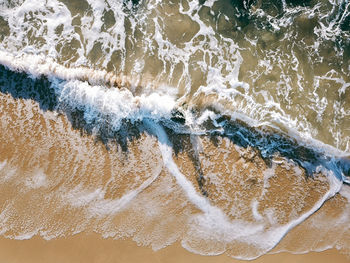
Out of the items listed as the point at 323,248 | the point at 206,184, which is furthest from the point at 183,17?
the point at 323,248

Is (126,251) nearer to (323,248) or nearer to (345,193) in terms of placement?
(323,248)

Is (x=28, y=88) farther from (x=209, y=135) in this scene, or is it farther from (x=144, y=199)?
(x=209, y=135)

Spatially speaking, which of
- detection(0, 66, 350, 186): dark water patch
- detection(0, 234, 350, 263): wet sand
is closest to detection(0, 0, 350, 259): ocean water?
detection(0, 66, 350, 186): dark water patch

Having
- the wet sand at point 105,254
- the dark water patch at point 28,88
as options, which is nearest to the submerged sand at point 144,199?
the wet sand at point 105,254

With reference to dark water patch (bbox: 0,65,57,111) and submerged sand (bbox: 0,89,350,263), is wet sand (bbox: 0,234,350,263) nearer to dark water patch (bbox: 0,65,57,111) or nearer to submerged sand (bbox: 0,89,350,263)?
submerged sand (bbox: 0,89,350,263)

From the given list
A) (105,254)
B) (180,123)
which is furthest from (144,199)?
(180,123)

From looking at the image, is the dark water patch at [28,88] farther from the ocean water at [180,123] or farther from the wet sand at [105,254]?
the wet sand at [105,254]
